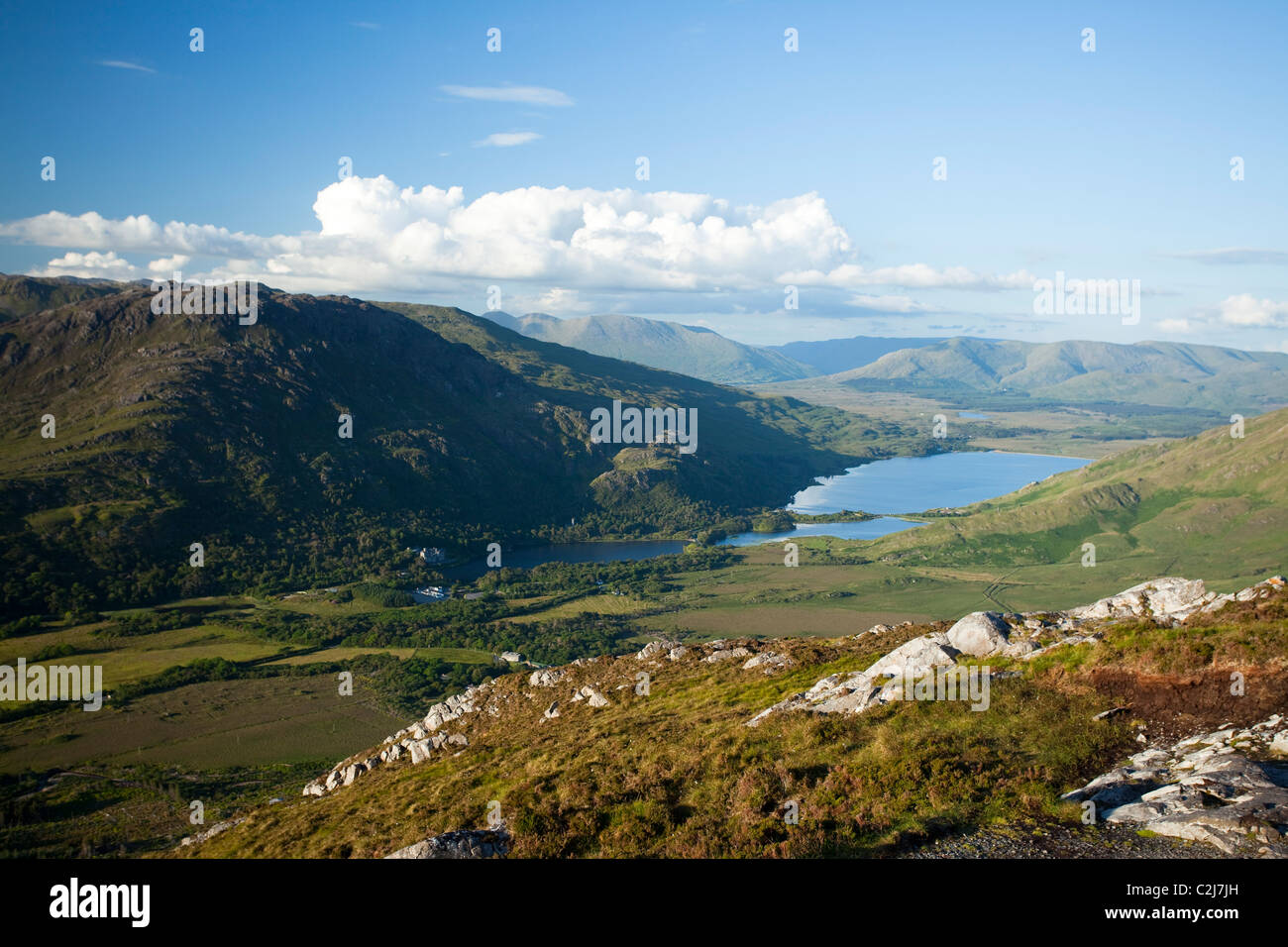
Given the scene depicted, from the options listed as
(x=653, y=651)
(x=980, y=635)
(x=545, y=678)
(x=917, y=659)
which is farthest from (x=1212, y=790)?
(x=545, y=678)

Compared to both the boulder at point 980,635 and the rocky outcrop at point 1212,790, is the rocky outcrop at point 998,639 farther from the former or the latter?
the rocky outcrop at point 1212,790

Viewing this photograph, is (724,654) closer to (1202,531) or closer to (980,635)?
(980,635)

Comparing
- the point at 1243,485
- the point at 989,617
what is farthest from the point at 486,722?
the point at 1243,485

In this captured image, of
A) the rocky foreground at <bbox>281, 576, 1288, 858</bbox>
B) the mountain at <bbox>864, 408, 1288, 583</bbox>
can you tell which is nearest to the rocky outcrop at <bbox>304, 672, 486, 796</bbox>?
the rocky foreground at <bbox>281, 576, 1288, 858</bbox>

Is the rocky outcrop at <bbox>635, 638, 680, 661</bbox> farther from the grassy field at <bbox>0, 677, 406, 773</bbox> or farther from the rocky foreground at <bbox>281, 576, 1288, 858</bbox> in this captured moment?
the grassy field at <bbox>0, 677, 406, 773</bbox>
